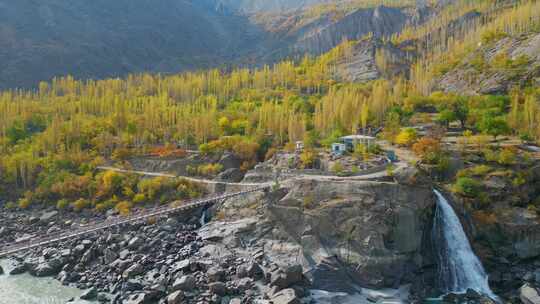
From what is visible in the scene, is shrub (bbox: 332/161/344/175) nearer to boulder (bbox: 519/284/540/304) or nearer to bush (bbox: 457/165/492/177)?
bush (bbox: 457/165/492/177)

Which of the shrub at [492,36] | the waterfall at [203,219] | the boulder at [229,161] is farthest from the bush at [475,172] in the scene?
the shrub at [492,36]

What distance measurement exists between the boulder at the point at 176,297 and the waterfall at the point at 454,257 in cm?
2203

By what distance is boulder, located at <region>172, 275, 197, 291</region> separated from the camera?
124 feet

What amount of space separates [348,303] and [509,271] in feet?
53.7

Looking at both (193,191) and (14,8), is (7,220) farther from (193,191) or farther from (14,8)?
(14,8)

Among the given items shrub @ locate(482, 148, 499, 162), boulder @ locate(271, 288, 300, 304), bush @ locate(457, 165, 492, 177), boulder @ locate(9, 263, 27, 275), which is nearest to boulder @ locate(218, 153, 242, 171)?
boulder @ locate(9, 263, 27, 275)

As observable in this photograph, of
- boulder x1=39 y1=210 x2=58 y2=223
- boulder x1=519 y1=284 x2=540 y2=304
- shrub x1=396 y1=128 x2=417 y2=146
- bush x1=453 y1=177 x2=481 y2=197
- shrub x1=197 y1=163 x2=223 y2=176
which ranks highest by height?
shrub x1=396 y1=128 x2=417 y2=146

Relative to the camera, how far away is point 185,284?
38.0 meters

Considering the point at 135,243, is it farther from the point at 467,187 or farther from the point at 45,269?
the point at 467,187

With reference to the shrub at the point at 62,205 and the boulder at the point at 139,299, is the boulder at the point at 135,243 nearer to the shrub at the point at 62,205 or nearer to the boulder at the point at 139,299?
the boulder at the point at 139,299

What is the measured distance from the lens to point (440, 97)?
8994cm

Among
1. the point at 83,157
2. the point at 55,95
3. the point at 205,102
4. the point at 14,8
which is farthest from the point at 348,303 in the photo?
the point at 14,8

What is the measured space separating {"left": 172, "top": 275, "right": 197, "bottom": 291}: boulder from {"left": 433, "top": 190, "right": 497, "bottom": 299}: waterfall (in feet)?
69.3

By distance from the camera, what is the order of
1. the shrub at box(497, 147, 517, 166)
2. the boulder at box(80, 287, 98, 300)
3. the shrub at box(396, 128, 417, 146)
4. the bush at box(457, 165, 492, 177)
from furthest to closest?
1. the shrub at box(396, 128, 417, 146)
2. the shrub at box(497, 147, 517, 166)
3. the bush at box(457, 165, 492, 177)
4. the boulder at box(80, 287, 98, 300)
